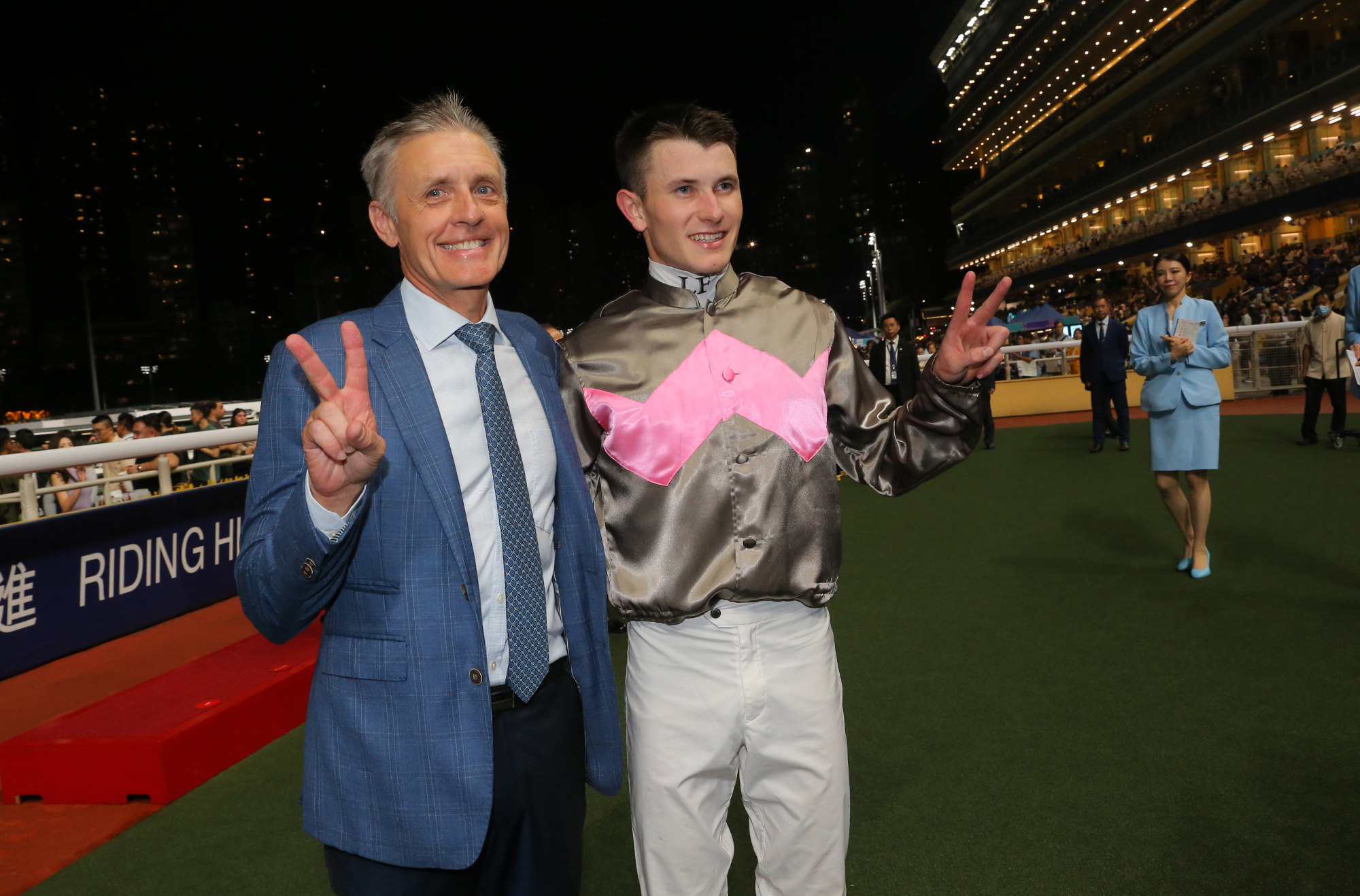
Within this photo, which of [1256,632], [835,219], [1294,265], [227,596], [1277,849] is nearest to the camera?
[1277,849]

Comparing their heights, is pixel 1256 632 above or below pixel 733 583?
below

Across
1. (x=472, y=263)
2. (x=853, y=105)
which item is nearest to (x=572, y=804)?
(x=472, y=263)

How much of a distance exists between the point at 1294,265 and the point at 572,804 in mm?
31922

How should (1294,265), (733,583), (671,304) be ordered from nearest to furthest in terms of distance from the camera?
(733,583)
(671,304)
(1294,265)

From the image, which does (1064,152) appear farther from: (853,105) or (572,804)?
(853,105)

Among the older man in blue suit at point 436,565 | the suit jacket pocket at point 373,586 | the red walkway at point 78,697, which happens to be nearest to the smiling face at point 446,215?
the older man in blue suit at point 436,565

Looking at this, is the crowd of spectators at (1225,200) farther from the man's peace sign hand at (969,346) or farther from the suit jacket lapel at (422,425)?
the suit jacket lapel at (422,425)

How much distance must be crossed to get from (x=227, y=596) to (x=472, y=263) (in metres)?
6.09

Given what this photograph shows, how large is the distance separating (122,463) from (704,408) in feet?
26.6

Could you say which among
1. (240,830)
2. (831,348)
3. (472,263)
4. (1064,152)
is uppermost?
(1064,152)

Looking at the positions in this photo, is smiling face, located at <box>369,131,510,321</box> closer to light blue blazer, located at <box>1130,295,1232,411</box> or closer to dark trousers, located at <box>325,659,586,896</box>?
dark trousers, located at <box>325,659,586,896</box>

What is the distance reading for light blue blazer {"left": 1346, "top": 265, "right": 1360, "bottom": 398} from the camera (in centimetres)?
489

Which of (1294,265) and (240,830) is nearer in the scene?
(240,830)

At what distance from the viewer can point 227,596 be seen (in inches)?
271
